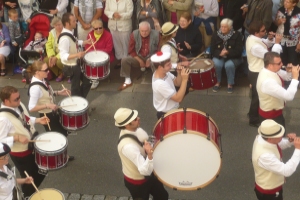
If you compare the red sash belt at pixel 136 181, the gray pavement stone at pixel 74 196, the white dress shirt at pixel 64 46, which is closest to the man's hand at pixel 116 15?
the white dress shirt at pixel 64 46

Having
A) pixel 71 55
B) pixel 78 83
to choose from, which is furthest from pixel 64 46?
pixel 78 83

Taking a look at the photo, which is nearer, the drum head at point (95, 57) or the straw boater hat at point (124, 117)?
the straw boater hat at point (124, 117)

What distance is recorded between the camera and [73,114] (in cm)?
663

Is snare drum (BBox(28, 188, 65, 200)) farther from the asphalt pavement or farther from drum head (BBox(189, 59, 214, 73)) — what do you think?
drum head (BBox(189, 59, 214, 73))

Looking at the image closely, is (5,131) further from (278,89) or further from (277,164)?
(278,89)

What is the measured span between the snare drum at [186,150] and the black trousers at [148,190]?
0.23m

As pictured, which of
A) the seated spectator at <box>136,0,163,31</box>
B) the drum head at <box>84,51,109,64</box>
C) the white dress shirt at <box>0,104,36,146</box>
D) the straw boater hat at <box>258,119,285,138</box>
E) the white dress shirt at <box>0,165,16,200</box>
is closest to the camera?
the white dress shirt at <box>0,165,16,200</box>

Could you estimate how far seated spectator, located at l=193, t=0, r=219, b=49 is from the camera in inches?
366

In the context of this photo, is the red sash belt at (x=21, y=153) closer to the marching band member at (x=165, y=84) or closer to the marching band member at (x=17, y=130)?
the marching band member at (x=17, y=130)

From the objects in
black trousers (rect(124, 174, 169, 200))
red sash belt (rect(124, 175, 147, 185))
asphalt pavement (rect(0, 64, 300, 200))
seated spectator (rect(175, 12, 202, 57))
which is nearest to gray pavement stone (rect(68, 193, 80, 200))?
asphalt pavement (rect(0, 64, 300, 200))

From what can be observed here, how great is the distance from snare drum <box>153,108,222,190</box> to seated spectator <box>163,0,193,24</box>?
4.07 metres

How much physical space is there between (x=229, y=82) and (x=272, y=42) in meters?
1.06

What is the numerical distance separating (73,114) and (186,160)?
6.02 feet

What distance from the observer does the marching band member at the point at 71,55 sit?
763 centimetres
